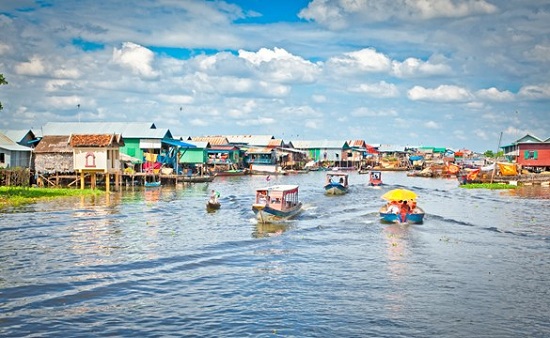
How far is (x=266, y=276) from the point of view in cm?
1747

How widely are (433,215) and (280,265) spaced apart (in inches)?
658

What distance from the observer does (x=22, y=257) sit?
18.9 meters

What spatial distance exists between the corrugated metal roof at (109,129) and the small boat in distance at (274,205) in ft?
96.5

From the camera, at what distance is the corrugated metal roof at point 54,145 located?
48.2m

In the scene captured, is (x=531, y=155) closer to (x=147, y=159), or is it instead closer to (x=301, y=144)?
(x=147, y=159)

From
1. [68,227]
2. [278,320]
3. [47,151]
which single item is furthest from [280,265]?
[47,151]

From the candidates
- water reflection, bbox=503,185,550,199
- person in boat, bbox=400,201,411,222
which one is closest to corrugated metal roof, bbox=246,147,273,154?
water reflection, bbox=503,185,550,199

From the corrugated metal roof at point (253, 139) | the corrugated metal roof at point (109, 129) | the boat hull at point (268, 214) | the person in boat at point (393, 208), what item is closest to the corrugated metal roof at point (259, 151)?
the corrugated metal roof at point (253, 139)

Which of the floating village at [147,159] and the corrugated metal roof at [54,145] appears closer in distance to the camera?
the floating village at [147,159]

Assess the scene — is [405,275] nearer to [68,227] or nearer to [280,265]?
[280,265]

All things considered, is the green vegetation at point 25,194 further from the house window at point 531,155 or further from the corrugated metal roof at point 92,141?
the house window at point 531,155

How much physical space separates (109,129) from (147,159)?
532 centimetres

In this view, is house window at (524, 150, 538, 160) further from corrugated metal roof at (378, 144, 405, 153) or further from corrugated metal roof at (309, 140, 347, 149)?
corrugated metal roof at (378, 144, 405, 153)

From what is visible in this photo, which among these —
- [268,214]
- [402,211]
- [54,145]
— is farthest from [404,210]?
[54,145]
